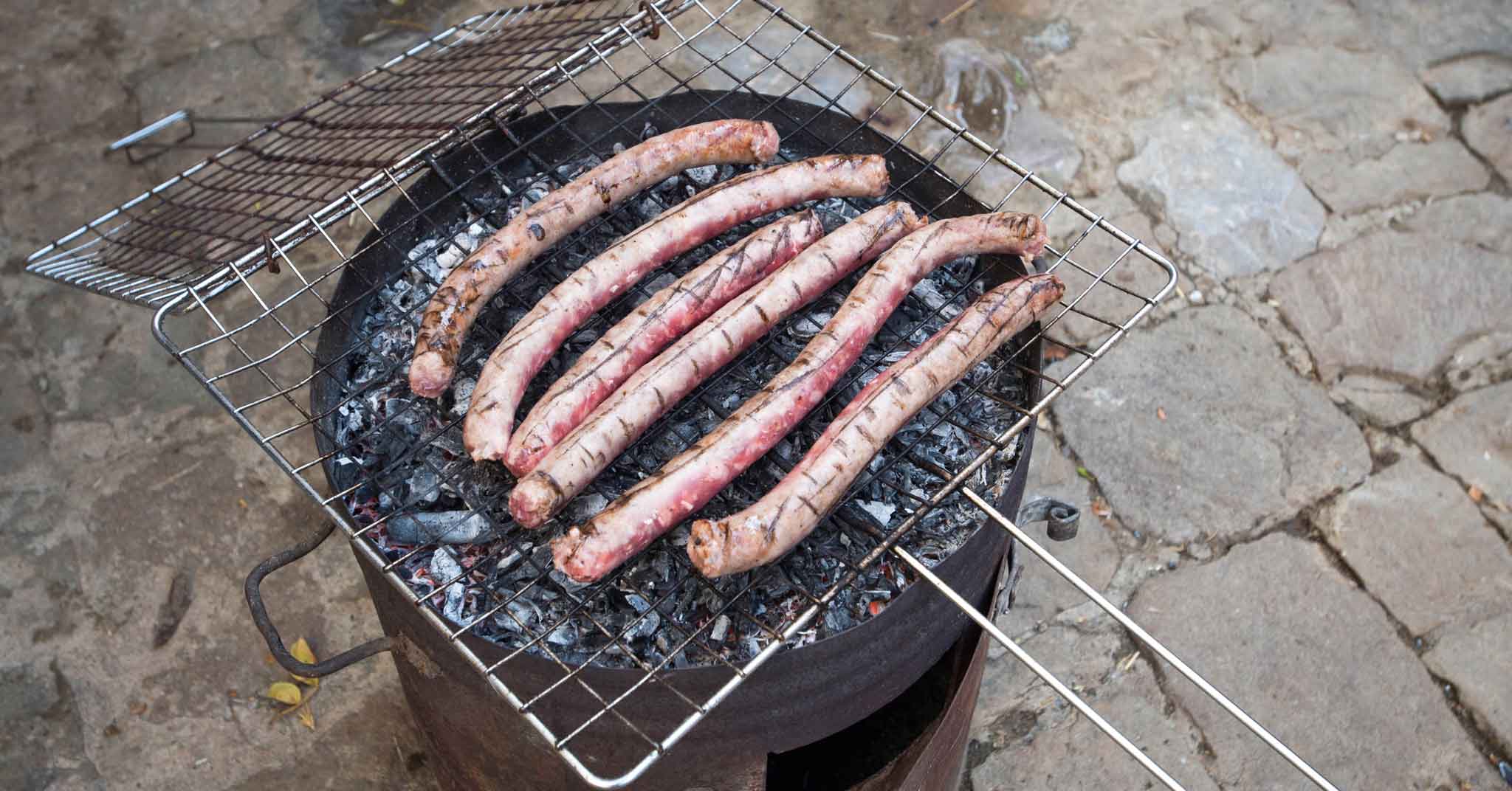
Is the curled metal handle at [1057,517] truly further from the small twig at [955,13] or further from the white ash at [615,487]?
the small twig at [955,13]

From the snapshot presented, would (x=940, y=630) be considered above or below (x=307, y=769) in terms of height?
above

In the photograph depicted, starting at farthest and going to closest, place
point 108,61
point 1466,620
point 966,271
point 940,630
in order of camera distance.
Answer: point 108,61 → point 1466,620 → point 966,271 → point 940,630

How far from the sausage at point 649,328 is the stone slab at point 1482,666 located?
299 centimetres

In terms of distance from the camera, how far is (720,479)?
8.05 ft

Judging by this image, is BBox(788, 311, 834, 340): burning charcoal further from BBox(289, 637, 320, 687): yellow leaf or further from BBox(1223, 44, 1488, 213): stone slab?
BBox(1223, 44, 1488, 213): stone slab

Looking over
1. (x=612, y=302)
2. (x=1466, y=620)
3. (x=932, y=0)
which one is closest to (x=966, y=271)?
(x=612, y=302)

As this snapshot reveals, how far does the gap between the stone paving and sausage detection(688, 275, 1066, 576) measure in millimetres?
1841

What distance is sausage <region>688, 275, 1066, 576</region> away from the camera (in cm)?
234

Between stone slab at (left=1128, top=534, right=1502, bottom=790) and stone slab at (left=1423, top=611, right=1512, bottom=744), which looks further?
stone slab at (left=1423, top=611, right=1512, bottom=744)

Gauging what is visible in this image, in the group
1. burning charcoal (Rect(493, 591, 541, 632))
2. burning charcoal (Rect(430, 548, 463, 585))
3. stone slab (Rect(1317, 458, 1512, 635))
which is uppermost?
burning charcoal (Rect(430, 548, 463, 585))

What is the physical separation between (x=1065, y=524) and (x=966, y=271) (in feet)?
2.80

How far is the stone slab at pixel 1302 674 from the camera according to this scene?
3.86 m

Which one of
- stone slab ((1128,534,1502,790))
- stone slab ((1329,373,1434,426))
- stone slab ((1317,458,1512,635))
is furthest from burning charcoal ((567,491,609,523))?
stone slab ((1329,373,1434,426))

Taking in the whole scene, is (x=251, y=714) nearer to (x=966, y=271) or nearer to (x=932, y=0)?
(x=966, y=271)
